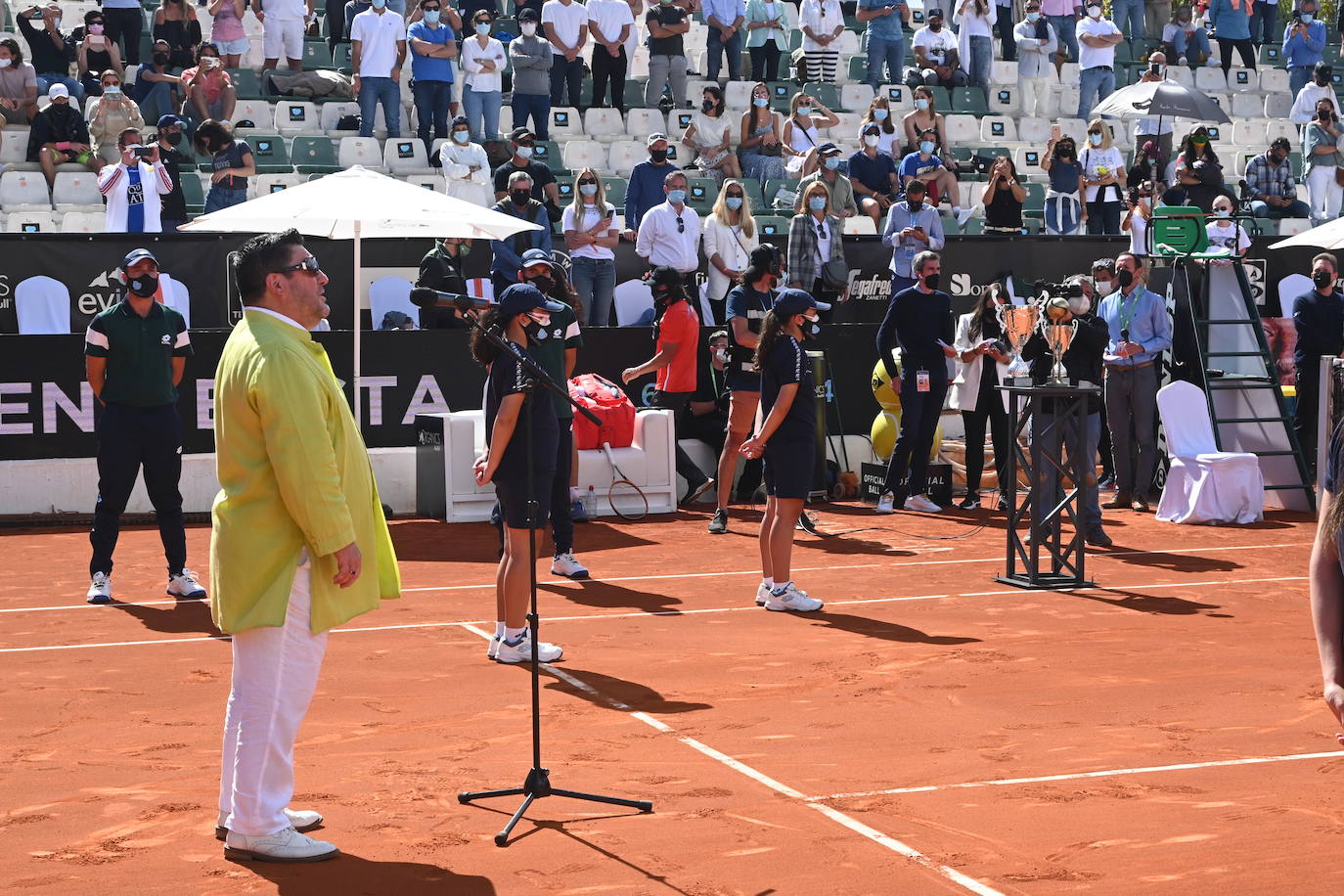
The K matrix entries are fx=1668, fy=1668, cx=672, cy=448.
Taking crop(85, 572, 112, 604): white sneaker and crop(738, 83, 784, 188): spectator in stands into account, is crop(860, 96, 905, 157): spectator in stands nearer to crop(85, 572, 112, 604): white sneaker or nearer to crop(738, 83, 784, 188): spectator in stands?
crop(738, 83, 784, 188): spectator in stands

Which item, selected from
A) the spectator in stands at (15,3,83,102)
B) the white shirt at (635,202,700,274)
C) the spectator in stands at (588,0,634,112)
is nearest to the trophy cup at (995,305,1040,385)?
the white shirt at (635,202,700,274)

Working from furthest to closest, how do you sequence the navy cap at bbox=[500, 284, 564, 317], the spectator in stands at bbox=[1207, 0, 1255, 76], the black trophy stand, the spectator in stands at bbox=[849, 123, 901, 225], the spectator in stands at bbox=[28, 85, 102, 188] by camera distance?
the spectator in stands at bbox=[1207, 0, 1255, 76] < the spectator in stands at bbox=[849, 123, 901, 225] < the spectator in stands at bbox=[28, 85, 102, 188] < the black trophy stand < the navy cap at bbox=[500, 284, 564, 317]

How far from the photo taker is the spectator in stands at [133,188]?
17.9 meters

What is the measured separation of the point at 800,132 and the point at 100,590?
Answer: 13200 mm

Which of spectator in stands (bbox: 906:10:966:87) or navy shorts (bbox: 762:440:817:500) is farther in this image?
spectator in stands (bbox: 906:10:966:87)

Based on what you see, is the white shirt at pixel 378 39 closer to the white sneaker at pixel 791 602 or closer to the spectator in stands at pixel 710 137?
the spectator in stands at pixel 710 137

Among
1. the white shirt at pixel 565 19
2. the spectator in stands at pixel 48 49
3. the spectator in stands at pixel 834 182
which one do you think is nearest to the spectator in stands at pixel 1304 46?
the spectator in stands at pixel 834 182

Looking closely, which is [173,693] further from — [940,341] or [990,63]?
[990,63]

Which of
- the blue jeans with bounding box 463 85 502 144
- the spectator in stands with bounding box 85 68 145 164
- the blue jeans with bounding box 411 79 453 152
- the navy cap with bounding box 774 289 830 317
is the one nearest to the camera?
the navy cap with bounding box 774 289 830 317

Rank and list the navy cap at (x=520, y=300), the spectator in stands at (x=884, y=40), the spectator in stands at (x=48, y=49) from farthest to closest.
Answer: the spectator in stands at (x=884, y=40), the spectator in stands at (x=48, y=49), the navy cap at (x=520, y=300)

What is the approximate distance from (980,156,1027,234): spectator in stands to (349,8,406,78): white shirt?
7757 mm

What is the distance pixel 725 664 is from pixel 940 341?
270 inches

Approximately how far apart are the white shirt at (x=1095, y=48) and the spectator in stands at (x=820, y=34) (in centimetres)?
382

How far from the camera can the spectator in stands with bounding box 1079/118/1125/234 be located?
22.4 metres
